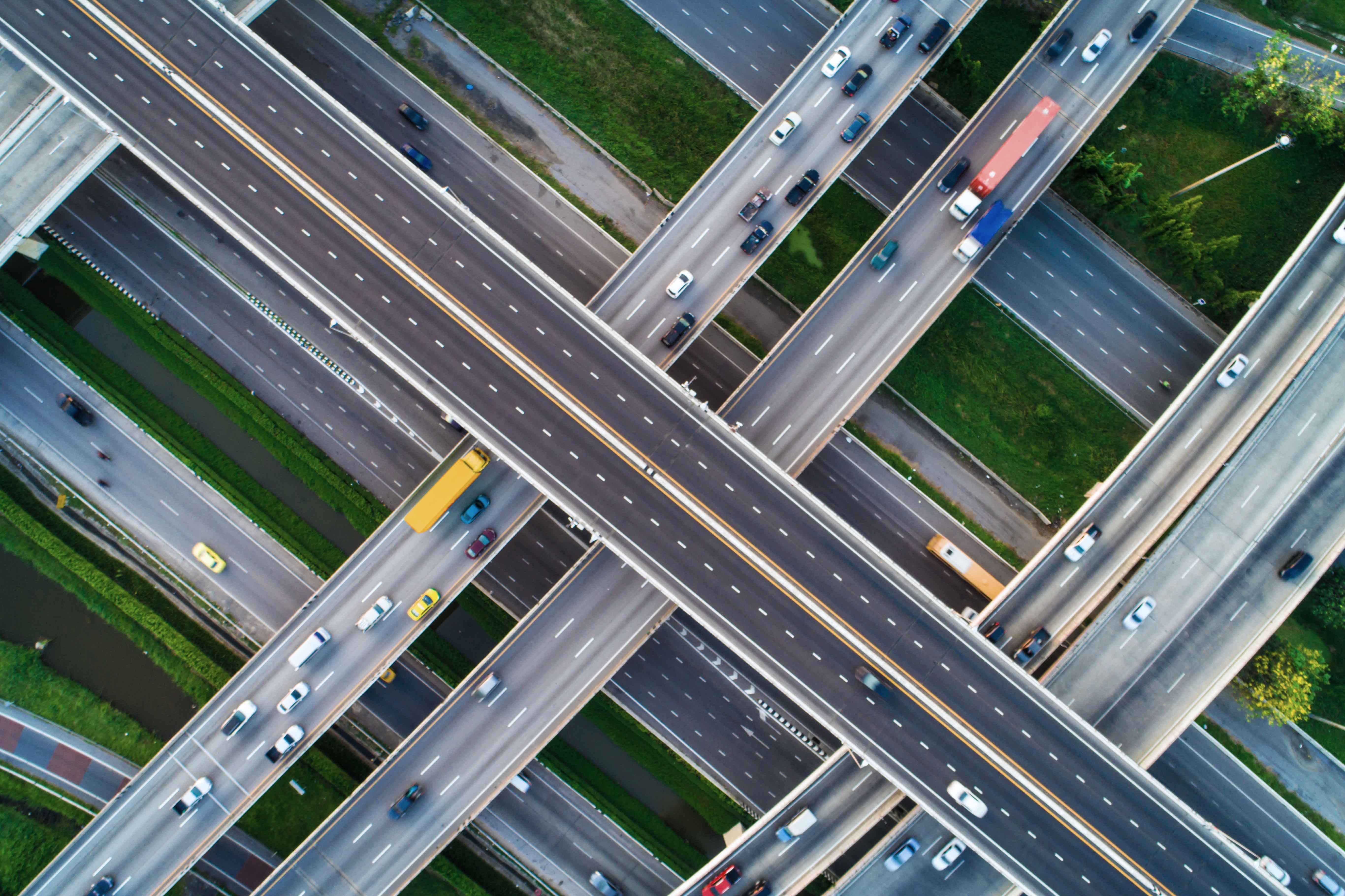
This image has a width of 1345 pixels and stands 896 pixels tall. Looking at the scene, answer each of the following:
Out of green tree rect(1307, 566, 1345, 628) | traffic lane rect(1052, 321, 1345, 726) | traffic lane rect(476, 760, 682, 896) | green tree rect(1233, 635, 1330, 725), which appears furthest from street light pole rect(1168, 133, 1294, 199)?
traffic lane rect(476, 760, 682, 896)

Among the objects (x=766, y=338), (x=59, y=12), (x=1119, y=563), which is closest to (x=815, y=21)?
(x=766, y=338)

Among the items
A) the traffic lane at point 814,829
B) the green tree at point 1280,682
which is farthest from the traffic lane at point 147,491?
the green tree at point 1280,682

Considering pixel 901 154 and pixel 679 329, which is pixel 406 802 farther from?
pixel 901 154

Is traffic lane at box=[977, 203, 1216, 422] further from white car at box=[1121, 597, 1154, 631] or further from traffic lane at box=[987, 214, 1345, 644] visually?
white car at box=[1121, 597, 1154, 631]

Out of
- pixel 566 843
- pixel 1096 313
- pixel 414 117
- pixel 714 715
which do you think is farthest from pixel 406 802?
pixel 1096 313

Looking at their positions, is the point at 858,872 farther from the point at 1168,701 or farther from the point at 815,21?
the point at 815,21

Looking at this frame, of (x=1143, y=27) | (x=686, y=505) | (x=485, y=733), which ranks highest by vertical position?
(x=1143, y=27)

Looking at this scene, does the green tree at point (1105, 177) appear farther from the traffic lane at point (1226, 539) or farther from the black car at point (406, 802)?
the black car at point (406, 802)
